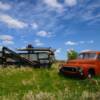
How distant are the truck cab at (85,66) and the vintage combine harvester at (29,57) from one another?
326cm

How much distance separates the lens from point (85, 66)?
Result: 19375 mm

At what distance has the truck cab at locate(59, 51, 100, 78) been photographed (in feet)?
63.0

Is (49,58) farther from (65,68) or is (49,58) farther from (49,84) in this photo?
(49,84)

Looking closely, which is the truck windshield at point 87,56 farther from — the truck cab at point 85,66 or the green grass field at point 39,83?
the green grass field at point 39,83

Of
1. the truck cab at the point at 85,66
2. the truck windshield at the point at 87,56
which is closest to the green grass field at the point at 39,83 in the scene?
the truck cab at the point at 85,66

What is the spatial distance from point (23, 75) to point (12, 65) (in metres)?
3.39

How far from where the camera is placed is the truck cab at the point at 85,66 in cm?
1919

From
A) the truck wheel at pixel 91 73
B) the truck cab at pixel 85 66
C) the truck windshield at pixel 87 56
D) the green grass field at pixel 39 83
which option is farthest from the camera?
the truck windshield at pixel 87 56

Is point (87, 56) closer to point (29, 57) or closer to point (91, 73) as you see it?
point (91, 73)

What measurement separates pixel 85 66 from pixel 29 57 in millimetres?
6205

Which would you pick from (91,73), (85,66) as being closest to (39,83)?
(85,66)

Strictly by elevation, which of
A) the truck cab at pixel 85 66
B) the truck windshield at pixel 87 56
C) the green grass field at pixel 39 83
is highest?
the truck windshield at pixel 87 56

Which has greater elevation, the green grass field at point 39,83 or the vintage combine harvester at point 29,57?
the vintage combine harvester at point 29,57

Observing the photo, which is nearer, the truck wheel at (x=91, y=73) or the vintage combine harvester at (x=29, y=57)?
the truck wheel at (x=91, y=73)
